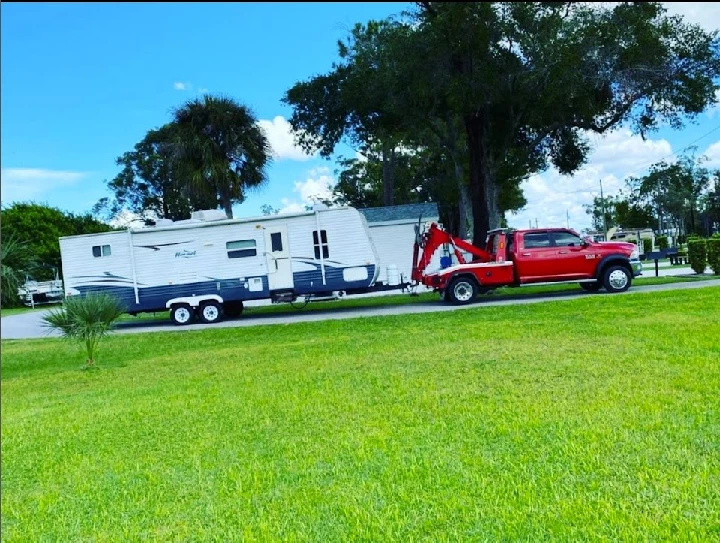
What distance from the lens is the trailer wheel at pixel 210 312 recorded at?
1627cm

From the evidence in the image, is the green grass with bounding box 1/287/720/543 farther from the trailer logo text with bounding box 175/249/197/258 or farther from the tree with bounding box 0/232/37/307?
the trailer logo text with bounding box 175/249/197/258

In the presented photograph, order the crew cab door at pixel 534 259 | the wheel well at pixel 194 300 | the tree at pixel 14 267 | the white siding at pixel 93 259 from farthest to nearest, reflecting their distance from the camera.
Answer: the white siding at pixel 93 259, the wheel well at pixel 194 300, the crew cab door at pixel 534 259, the tree at pixel 14 267

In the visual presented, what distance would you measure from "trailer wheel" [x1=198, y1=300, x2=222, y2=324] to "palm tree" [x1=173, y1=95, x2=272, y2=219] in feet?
22.3

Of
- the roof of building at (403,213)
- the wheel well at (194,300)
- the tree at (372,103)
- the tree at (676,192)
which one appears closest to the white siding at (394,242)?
the roof of building at (403,213)

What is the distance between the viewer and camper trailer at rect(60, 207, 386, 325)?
622 inches

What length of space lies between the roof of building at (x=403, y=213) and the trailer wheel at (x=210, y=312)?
8823 millimetres

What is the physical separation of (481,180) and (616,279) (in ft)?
19.9

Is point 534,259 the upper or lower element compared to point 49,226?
lower

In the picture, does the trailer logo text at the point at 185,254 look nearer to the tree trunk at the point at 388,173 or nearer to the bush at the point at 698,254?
the bush at the point at 698,254

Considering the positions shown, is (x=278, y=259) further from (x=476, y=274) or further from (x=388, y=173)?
(x=388, y=173)

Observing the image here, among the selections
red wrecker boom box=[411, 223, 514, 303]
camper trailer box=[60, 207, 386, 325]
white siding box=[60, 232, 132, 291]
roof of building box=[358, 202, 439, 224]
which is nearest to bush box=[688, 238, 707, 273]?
red wrecker boom box=[411, 223, 514, 303]

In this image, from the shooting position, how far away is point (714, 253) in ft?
57.2

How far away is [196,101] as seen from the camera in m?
22.4

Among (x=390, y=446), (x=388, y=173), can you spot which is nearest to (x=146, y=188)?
(x=388, y=173)
